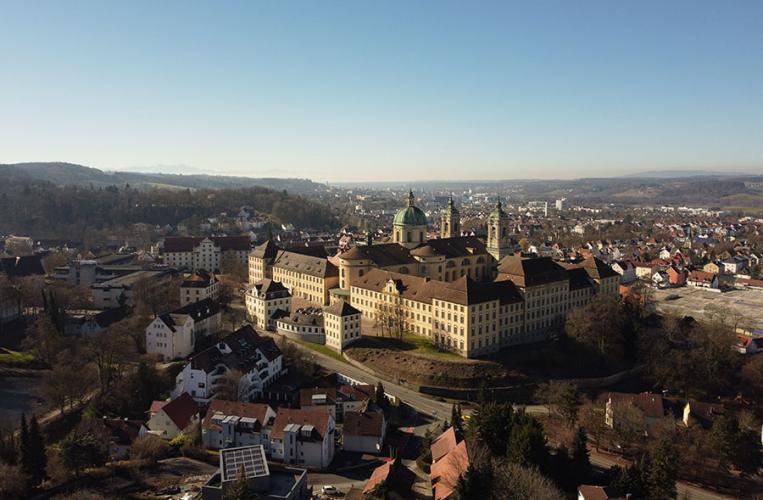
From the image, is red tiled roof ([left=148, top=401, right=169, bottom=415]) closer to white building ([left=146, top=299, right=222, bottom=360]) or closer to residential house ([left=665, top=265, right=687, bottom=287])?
white building ([left=146, top=299, right=222, bottom=360])

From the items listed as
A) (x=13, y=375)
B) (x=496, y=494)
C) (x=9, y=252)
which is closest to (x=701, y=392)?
(x=496, y=494)

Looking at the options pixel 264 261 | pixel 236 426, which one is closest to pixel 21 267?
pixel 264 261

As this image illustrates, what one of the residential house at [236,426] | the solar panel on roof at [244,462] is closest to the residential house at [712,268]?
the residential house at [236,426]

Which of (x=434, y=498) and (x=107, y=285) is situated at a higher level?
(x=107, y=285)

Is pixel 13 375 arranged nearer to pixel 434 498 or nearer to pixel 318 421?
pixel 318 421

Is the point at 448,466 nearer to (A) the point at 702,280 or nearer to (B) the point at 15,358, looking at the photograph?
(B) the point at 15,358
